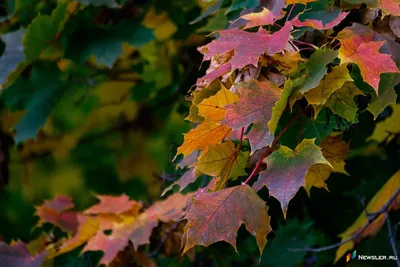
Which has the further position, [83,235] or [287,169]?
[83,235]

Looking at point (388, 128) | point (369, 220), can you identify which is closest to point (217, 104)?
point (369, 220)

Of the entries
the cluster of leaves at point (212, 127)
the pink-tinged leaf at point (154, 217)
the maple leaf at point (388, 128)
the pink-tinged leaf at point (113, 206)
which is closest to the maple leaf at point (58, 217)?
the cluster of leaves at point (212, 127)

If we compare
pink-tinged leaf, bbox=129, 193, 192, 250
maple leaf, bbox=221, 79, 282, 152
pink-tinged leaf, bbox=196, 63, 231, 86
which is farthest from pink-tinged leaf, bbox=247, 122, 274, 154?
pink-tinged leaf, bbox=129, 193, 192, 250

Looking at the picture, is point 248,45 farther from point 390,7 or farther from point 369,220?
point 369,220

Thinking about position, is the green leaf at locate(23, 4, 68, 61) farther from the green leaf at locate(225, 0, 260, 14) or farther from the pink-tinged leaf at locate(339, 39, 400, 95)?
the pink-tinged leaf at locate(339, 39, 400, 95)

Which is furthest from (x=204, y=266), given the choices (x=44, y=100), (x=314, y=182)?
(x=314, y=182)

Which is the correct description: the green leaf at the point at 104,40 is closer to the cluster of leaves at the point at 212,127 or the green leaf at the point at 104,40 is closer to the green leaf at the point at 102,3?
the cluster of leaves at the point at 212,127
